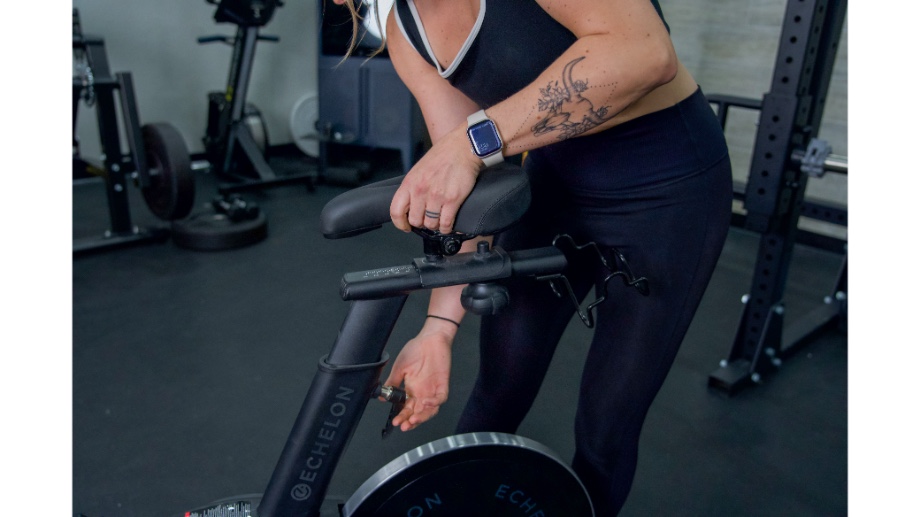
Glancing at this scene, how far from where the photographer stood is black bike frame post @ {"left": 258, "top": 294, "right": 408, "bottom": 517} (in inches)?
26.6

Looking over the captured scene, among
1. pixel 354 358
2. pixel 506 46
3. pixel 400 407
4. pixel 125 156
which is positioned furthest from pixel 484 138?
pixel 125 156

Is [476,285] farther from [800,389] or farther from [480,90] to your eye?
[800,389]

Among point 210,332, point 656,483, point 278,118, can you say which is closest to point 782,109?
point 656,483

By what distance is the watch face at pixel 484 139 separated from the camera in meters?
0.65

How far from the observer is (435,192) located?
626 mm

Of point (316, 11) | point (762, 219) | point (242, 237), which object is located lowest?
point (242, 237)

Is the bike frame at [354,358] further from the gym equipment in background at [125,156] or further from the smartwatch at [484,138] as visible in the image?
the gym equipment in background at [125,156]

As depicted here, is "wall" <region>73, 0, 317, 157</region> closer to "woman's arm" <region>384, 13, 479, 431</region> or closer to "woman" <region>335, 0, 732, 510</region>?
"woman's arm" <region>384, 13, 479, 431</region>

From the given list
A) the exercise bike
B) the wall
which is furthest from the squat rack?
the wall

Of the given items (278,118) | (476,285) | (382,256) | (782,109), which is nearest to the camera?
(476,285)

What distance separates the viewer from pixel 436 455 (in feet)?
2.49

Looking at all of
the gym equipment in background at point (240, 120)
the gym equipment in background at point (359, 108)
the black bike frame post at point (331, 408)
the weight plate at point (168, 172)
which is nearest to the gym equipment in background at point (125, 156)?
the weight plate at point (168, 172)

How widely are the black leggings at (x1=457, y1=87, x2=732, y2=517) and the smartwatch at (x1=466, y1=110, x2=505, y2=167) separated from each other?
0.68ft

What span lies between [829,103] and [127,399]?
9.76 ft
